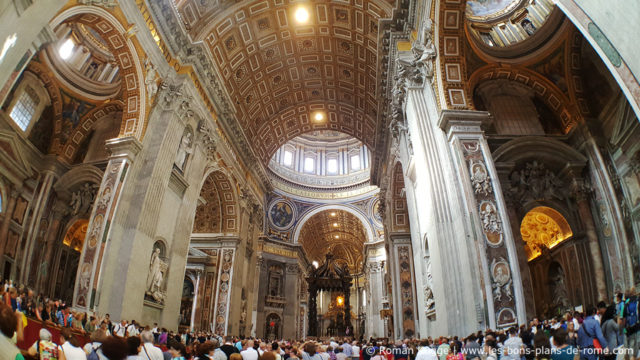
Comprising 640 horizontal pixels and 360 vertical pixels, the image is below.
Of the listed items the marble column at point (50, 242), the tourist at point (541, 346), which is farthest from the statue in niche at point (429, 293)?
the marble column at point (50, 242)

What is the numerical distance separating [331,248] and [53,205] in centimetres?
3163

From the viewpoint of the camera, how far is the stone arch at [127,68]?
9.81m

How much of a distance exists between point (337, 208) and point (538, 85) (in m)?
22.4

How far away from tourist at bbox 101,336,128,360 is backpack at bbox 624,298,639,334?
5631mm

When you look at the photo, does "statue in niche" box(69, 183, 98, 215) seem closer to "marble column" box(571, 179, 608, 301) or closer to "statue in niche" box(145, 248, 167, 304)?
"statue in niche" box(145, 248, 167, 304)

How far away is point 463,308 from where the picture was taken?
24.1 ft

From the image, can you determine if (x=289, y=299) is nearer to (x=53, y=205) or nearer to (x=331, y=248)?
(x=331, y=248)

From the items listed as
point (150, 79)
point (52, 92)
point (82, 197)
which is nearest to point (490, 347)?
point (150, 79)

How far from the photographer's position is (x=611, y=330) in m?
4.59

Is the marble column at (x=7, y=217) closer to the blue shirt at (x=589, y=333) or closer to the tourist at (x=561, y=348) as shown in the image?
the tourist at (x=561, y=348)

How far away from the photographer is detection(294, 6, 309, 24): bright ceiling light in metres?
15.1

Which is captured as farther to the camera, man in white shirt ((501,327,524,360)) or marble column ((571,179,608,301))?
marble column ((571,179,608,301))

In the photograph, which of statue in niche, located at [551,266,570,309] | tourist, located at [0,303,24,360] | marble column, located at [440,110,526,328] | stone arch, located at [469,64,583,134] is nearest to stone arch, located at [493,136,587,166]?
stone arch, located at [469,64,583,134]

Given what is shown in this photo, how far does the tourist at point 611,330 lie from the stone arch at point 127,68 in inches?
450
